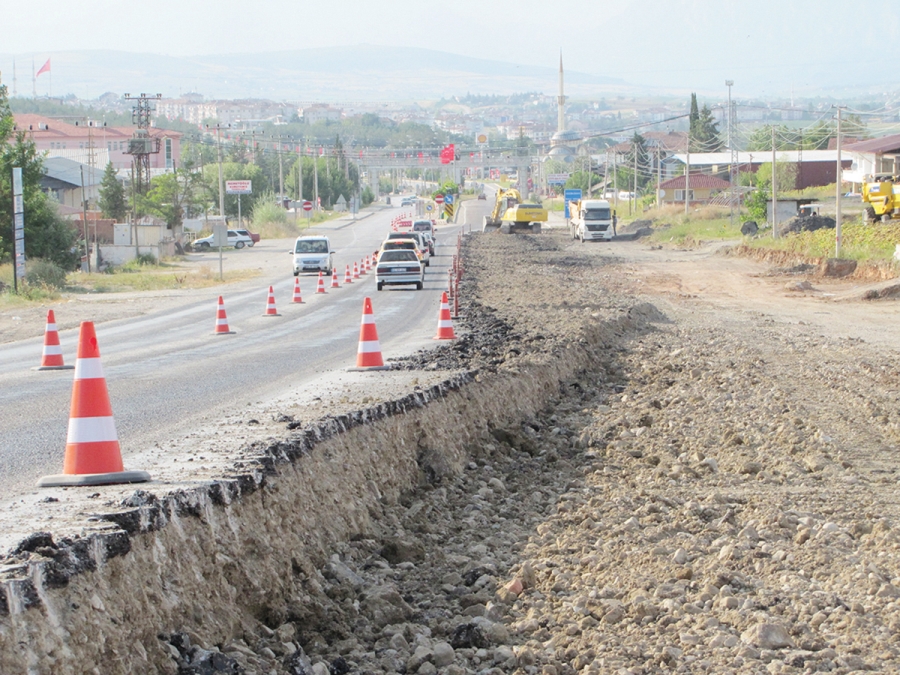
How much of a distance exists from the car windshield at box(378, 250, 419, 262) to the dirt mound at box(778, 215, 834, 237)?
62.6 feet

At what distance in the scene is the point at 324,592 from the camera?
19.6 ft

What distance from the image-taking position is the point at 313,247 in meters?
45.1

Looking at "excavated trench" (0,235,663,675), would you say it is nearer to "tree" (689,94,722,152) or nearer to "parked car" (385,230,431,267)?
"parked car" (385,230,431,267)

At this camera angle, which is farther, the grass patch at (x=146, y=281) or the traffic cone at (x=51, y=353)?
the grass patch at (x=146, y=281)

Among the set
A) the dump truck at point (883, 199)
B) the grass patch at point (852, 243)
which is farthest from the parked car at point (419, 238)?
the dump truck at point (883, 199)

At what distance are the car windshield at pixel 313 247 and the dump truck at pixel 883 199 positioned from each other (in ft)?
73.9

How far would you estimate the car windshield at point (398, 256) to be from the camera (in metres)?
36.2

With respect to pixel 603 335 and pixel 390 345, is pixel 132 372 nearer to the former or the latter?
pixel 390 345

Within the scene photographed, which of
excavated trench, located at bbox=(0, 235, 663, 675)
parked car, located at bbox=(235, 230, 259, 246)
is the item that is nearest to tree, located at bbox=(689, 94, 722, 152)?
parked car, located at bbox=(235, 230, 259, 246)

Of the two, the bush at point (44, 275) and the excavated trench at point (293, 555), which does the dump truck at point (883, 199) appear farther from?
the excavated trench at point (293, 555)

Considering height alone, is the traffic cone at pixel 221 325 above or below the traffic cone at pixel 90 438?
below

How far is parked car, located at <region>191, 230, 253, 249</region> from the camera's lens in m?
73.0

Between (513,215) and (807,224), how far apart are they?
3099 cm

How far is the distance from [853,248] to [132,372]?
3076cm
